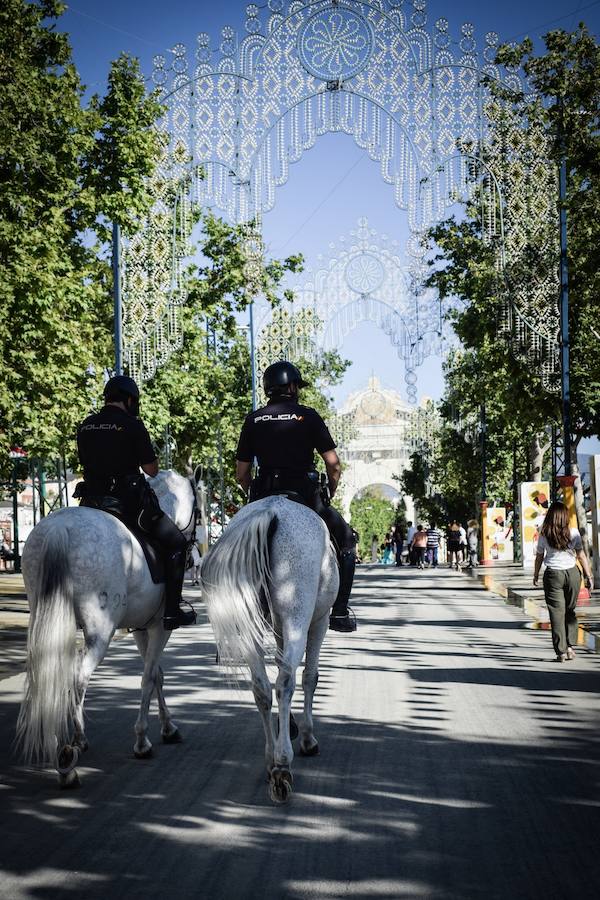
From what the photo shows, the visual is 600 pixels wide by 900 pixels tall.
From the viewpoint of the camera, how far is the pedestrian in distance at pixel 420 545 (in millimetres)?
54438

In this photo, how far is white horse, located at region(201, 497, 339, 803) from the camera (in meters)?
6.98

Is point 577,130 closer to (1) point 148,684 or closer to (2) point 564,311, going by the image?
(2) point 564,311

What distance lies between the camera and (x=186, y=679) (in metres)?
12.5

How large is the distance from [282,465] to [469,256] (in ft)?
97.1

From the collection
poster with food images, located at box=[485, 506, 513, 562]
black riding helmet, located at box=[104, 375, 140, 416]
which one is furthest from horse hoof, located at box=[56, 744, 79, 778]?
poster with food images, located at box=[485, 506, 513, 562]

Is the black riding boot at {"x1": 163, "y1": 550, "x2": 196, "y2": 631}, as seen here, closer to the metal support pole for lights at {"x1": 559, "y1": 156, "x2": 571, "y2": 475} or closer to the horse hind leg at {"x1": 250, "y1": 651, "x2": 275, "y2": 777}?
the horse hind leg at {"x1": 250, "y1": 651, "x2": 275, "y2": 777}

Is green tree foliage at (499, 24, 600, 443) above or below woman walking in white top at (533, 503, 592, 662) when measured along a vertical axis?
above

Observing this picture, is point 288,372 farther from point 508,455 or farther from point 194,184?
point 508,455

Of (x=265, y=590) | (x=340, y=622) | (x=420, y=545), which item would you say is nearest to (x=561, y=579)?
(x=340, y=622)

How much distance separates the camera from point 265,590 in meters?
7.08

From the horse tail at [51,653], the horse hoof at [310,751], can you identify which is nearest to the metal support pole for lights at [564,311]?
the horse hoof at [310,751]

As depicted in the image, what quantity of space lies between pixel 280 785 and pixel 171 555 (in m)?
2.36

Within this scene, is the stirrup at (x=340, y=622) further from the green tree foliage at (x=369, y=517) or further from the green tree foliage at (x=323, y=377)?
the green tree foliage at (x=369, y=517)

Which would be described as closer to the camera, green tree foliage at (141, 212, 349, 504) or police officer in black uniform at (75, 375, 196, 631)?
police officer in black uniform at (75, 375, 196, 631)
